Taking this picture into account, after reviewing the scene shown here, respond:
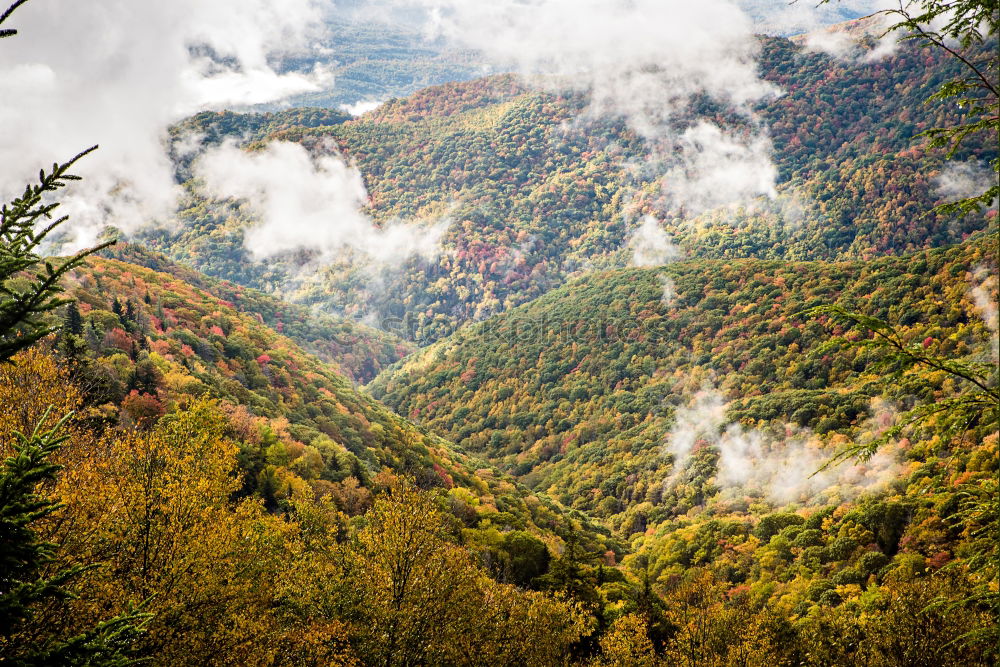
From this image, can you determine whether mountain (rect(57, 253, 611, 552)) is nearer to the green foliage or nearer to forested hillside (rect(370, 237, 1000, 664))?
forested hillside (rect(370, 237, 1000, 664))

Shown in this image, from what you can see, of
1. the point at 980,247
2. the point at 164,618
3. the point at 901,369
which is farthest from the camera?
→ the point at 980,247

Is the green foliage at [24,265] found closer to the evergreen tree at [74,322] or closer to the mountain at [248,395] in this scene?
the mountain at [248,395]

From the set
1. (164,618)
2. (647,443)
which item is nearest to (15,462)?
(164,618)

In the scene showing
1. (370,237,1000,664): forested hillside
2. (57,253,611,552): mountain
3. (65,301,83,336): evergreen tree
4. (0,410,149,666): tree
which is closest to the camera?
(0,410,149,666): tree

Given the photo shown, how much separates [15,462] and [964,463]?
108 meters

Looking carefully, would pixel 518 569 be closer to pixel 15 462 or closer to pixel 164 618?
pixel 164 618

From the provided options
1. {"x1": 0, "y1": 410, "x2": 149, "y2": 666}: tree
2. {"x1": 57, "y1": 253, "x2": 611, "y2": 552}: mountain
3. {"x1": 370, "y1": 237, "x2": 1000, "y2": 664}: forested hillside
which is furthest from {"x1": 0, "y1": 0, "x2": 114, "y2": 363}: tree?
{"x1": 57, "y1": 253, "x2": 611, "y2": 552}: mountain

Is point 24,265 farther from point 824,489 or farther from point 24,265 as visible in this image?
point 824,489

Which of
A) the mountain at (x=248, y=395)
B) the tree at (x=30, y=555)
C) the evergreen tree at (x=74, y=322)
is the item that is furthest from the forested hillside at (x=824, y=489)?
the evergreen tree at (x=74, y=322)

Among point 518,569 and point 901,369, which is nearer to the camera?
point 901,369

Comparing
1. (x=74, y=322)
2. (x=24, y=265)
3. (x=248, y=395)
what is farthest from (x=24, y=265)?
(x=248, y=395)

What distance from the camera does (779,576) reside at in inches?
3469

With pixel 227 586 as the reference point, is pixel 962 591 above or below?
below

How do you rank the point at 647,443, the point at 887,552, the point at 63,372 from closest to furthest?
1. the point at 63,372
2. the point at 887,552
3. the point at 647,443
